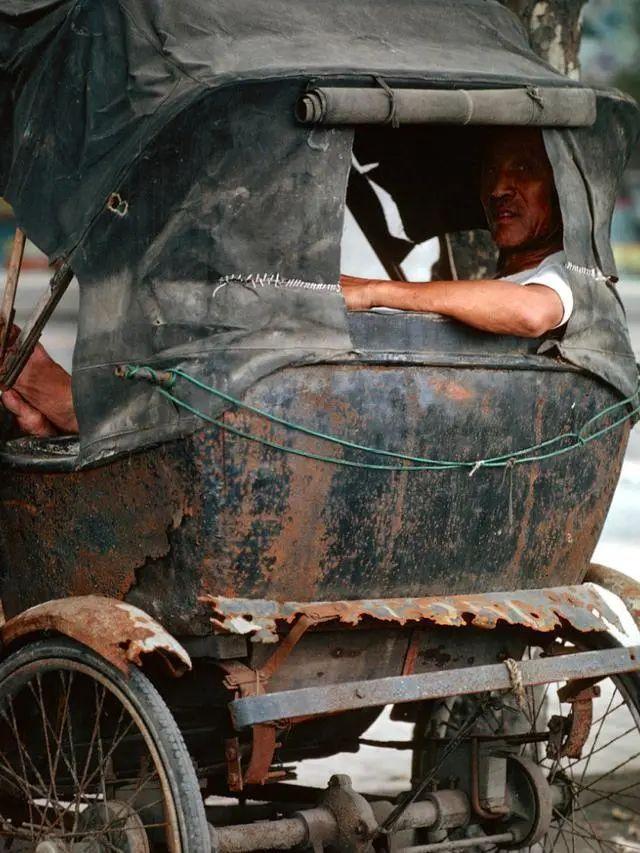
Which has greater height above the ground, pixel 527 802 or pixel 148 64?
pixel 148 64

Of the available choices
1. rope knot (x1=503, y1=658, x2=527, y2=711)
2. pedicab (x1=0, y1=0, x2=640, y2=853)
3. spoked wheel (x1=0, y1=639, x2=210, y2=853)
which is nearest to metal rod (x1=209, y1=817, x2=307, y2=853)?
pedicab (x1=0, y1=0, x2=640, y2=853)

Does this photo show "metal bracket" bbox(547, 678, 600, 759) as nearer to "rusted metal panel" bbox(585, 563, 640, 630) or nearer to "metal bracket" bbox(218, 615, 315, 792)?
"rusted metal panel" bbox(585, 563, 640, 630)

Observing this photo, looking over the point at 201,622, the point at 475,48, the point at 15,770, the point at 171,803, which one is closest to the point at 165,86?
the point at 475,48

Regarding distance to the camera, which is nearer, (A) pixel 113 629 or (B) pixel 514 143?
(A) pixel 113 629

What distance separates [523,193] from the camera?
4430 millimetres

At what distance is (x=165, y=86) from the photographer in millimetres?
3652

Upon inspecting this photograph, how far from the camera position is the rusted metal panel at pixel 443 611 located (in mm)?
3562

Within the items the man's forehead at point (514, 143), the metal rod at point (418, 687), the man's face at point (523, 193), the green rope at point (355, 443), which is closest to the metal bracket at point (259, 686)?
the metal rod at point (418, 687)

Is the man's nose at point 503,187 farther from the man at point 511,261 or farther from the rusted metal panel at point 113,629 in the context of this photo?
the rusted metal panel at point 113,629

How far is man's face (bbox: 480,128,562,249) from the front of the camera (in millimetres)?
4387

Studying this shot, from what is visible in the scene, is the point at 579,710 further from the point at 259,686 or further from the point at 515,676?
the point at 259,686

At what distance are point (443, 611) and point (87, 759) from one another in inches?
43.5

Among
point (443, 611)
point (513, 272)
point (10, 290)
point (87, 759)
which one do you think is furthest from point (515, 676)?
point (10, 290)

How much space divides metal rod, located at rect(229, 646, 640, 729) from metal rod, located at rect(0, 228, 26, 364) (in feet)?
4.65
